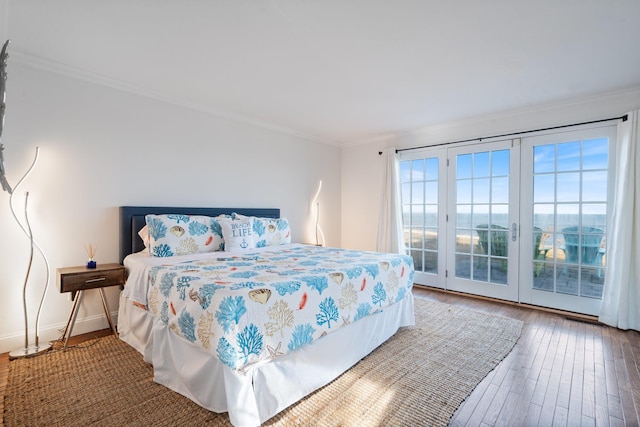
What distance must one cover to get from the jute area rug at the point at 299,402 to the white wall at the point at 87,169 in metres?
0.55

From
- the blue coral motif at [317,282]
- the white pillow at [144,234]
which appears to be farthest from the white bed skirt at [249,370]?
the white pillow at [144,234]

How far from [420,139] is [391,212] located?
4.01ft

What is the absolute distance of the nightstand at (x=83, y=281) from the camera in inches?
100

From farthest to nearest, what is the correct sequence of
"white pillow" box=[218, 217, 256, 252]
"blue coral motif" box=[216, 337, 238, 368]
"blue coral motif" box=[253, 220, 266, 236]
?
1. "blue coral motif" box=[253, 220, 266, 236]
2. "white pillow" box=[218, 217, 256, 252]
3. "blue coral motif" box=[216, 337, 238, 368]

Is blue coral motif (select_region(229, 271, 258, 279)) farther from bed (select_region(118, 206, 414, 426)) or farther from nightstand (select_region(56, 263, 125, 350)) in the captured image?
nightstand (select_region(56, 263, 125, 350))

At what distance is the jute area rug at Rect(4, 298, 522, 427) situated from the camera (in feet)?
5.74

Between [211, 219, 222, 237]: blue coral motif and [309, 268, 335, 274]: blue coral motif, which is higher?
[211, 219, 222, 237]: blue coral motif

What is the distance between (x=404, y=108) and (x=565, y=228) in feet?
7.82

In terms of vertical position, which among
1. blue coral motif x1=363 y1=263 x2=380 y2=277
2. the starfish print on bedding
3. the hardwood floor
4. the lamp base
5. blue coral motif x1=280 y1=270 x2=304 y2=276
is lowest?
the hardwood floor

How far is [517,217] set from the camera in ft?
12.9

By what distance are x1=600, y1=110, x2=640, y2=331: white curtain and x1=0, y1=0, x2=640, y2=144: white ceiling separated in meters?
0.59

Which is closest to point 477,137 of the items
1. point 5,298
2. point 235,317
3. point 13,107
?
point 235,317

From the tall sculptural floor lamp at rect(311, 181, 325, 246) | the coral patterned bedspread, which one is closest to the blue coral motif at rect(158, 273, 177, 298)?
the coral patterned bedspread

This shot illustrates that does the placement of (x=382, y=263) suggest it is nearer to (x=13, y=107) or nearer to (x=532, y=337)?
(x=532, y=337)
